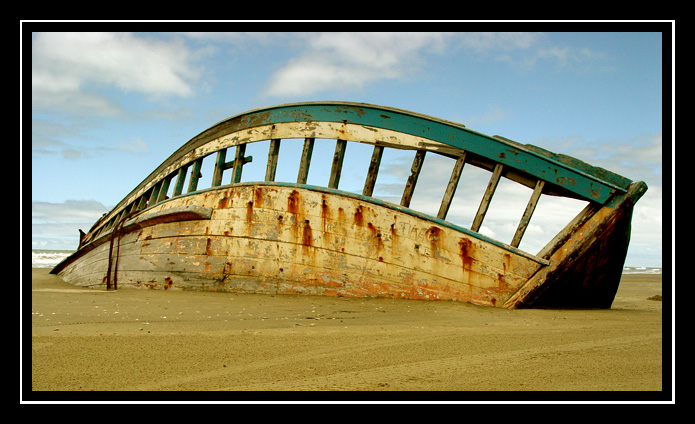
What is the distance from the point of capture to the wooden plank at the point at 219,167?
6815 millimetres

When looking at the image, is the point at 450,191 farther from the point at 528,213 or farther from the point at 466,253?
the point at 528,213

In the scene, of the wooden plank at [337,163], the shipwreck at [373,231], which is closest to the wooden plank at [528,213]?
the shipwreck at [373,231]

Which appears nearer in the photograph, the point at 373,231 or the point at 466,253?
the point at 466,253

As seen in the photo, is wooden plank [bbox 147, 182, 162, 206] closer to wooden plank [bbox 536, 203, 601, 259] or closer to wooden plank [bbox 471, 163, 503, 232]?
wooden plank [bbox 471, 163, 503, 232]

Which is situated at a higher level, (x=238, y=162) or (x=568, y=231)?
(x=238, y=162)

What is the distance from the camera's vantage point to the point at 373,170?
5539mm

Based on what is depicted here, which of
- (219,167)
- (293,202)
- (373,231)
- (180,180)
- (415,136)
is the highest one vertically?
(415,136)

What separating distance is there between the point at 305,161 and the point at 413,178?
141 cm

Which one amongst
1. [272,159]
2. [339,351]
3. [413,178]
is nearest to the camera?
[339,351]

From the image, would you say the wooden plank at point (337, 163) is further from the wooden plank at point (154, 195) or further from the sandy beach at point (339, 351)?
the wooden plank at point (154, 195)

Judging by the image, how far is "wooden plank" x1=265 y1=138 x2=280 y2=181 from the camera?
240 inches

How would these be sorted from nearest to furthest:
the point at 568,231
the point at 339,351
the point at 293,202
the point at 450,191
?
the point at 339,351, the point at 568,231, the point at 450,191, the point at 293,202

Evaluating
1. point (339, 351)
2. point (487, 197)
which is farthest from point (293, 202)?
point (339, 351)
